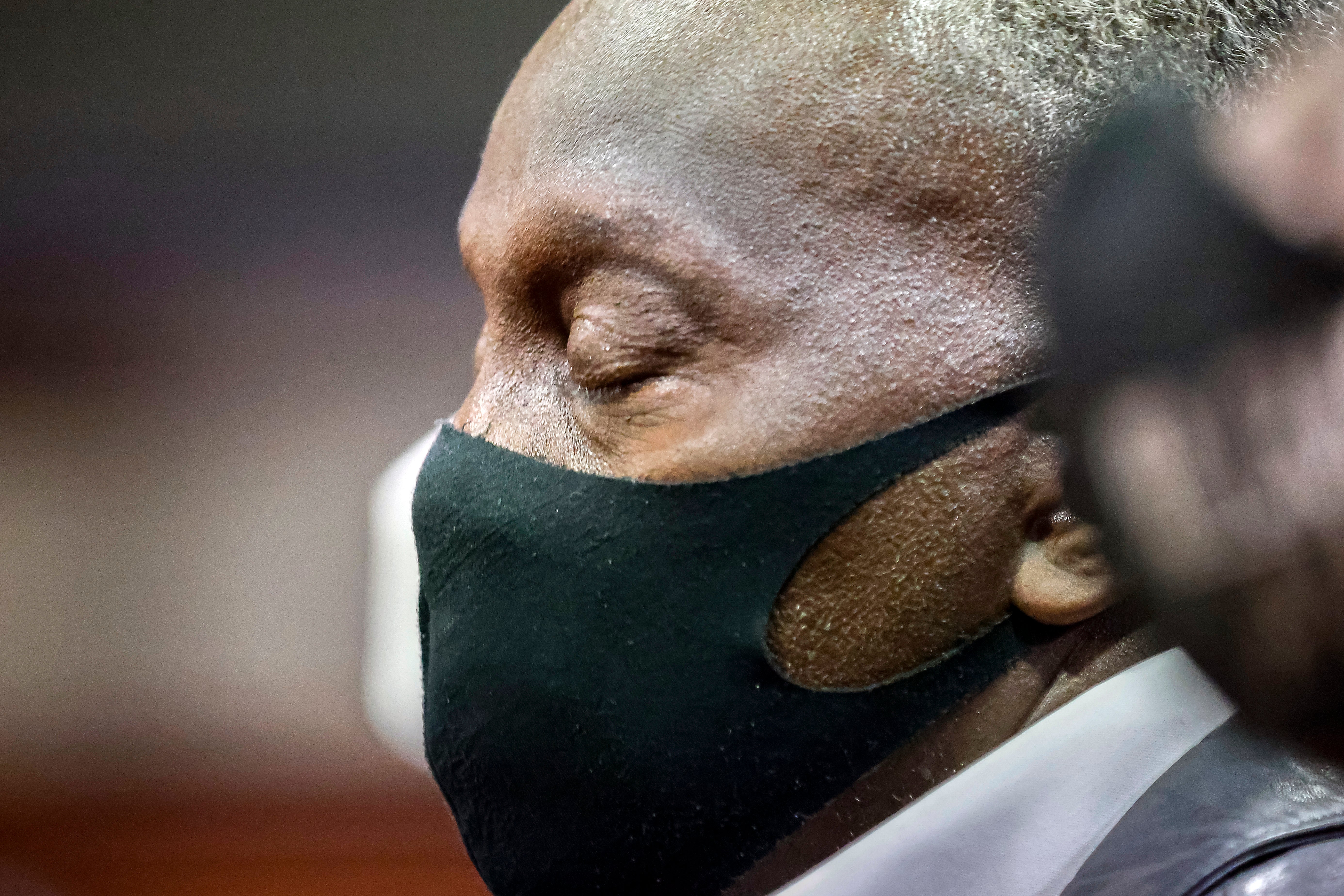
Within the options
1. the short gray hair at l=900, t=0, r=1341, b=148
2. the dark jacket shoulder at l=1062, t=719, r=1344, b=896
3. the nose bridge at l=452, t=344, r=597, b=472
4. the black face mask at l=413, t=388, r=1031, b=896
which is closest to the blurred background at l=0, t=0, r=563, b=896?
the nose bridge at l=452, t=344, r=597, b=472

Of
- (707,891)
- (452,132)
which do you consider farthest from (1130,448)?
(452,132)

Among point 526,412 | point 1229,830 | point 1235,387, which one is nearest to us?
point 1235,387

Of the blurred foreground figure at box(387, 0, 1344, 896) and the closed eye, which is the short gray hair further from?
the closed eye

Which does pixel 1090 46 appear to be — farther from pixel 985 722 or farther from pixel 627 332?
pixel 985 722

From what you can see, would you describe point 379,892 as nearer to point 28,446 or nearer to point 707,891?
point 28,446

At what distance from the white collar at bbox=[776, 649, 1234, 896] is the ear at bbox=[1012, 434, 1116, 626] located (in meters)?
0.07

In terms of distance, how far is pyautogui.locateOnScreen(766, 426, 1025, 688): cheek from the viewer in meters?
0.86

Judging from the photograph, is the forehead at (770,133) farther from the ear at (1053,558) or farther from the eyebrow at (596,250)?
the ear at (1053,558)

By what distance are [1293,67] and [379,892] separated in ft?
6.66

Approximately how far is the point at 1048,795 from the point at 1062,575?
0.57 feet

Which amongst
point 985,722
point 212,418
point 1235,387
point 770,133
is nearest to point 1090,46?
point 770,133

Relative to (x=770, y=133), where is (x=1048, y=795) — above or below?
below

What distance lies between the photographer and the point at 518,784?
3.21 ft

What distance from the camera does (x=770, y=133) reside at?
90 cm
